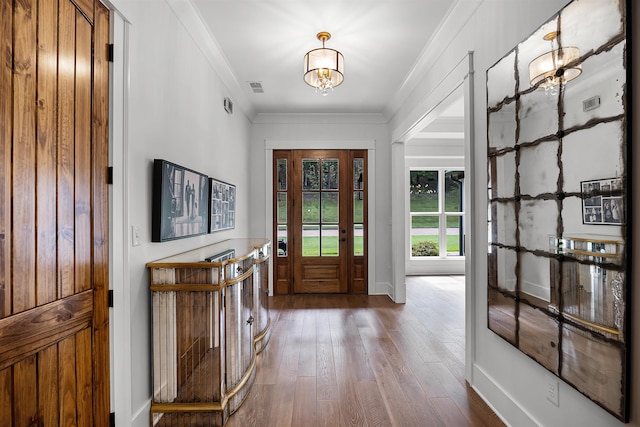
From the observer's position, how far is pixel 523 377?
6.23 ft

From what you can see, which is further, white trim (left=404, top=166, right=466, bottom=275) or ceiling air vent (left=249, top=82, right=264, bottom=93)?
white trim (left=404, top=166, right=466, bottom=275)

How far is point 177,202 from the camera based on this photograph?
2.41 meters

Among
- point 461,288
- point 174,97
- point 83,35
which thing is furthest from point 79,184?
point 461,288

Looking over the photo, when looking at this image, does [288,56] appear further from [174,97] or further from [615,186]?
[615,186]

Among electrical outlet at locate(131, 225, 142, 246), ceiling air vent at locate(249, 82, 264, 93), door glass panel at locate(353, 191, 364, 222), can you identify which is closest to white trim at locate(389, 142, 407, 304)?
door glass panel at locate(353, 191, 364, 222)

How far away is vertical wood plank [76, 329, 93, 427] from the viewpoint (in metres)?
1.51

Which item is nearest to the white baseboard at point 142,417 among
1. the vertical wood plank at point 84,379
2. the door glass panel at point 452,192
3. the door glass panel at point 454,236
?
the vertical wood plank at point 84,379

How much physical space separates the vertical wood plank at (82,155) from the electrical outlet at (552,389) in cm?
230

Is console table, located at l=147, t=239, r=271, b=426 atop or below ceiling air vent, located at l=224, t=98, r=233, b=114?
below

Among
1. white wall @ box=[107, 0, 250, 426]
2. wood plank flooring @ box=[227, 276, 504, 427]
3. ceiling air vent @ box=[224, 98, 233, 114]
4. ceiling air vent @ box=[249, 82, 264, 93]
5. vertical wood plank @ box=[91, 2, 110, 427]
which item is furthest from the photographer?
ceiling air vent @ box=[249, 82, 264, 93]

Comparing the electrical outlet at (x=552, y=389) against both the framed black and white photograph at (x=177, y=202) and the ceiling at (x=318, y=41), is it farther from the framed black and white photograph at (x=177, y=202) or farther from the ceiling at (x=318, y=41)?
the ceiling at (x=318, y=41)

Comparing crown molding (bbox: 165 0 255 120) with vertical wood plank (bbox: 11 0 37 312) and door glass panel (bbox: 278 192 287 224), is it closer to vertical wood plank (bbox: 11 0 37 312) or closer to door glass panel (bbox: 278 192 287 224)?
vertical wood plank (bbox: 11 0 37 312)

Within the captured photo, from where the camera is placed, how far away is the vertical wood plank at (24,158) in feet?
3.88

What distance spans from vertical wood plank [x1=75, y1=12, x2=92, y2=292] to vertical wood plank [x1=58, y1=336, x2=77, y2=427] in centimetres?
24
